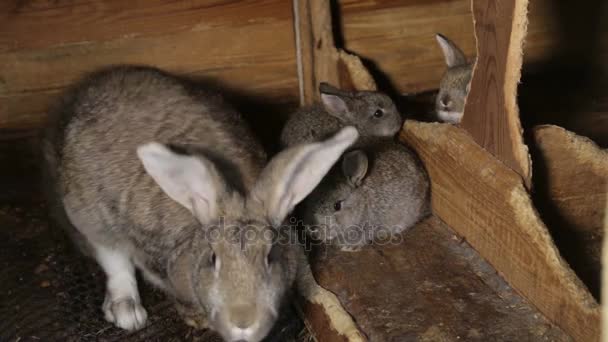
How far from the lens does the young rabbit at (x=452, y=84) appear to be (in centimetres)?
404

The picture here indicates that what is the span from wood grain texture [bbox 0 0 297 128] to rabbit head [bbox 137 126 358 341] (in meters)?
1.53

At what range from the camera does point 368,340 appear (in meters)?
2.77

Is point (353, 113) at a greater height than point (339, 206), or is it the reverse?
point (353, 113)

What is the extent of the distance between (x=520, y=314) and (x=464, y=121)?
33.3 inches

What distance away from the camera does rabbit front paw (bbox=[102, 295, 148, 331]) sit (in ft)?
10.4

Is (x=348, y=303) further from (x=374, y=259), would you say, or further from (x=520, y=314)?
(x=520, y=314)

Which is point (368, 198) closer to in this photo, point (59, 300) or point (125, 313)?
point (125, 313)

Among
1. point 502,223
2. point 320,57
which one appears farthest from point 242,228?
point 320,57

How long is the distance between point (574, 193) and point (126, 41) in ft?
7.43

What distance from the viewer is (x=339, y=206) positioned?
3.52 metres

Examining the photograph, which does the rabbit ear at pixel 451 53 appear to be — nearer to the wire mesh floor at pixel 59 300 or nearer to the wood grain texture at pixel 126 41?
the wood grain texture at pixel 126 41

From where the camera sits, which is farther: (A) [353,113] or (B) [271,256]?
(A) [353,113]

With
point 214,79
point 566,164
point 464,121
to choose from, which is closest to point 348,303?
point 464,121

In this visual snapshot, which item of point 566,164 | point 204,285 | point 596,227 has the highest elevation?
point 204,285
